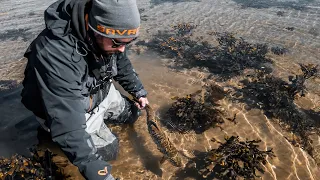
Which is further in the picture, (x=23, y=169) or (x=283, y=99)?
(x=283, y=99)

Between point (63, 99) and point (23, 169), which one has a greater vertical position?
point (63, 99)

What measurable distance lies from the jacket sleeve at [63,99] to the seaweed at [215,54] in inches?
186

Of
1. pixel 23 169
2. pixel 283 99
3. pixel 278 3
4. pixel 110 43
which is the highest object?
pixel 110 43

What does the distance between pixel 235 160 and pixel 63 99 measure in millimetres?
2857

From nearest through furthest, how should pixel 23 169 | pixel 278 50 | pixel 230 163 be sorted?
pixel 23 169, pixel 230 163, pixel 278 50

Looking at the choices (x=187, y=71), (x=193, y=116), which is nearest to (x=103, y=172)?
(x=193, y=116)

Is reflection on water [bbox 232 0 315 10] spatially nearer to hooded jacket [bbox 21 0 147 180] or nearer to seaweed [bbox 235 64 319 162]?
seaweed [bbox 235 64 319 162]

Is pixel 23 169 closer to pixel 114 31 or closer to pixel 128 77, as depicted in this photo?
pixel 128 77

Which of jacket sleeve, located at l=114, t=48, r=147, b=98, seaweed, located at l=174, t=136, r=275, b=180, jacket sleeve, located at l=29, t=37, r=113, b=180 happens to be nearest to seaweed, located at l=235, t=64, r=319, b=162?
seaweed, located at l=174, t=136, r=275, b=180

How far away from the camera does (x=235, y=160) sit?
4.36 meters

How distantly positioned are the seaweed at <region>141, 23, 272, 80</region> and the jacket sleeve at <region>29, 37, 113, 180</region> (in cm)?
473

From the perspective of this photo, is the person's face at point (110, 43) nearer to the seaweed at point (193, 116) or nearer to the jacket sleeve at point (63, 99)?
the jacket sleeve at point (63, 99)

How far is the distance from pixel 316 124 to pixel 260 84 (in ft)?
4.90

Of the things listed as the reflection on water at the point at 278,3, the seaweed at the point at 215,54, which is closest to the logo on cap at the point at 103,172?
the seaweed at the point at 215,54
